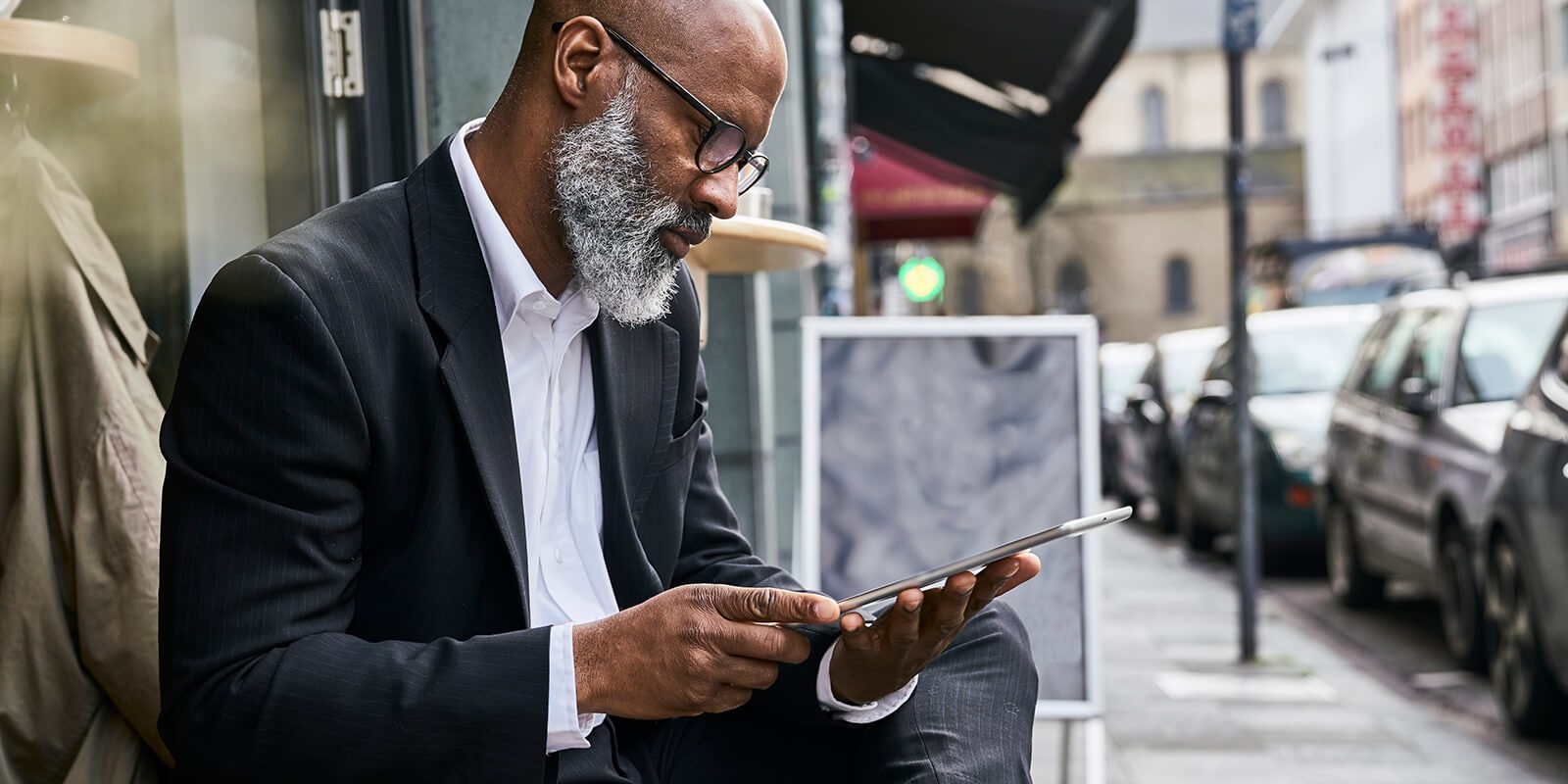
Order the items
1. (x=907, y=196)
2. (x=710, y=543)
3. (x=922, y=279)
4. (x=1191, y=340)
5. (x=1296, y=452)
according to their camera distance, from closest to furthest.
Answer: (x=710, y=543) → (x=1296, y=452) → (x=1191, y=340) → (x=907, y=196) → (x=922, y=279)

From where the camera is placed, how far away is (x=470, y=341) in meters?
2.15

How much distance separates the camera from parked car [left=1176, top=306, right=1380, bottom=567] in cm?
1104

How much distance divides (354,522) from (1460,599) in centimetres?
644

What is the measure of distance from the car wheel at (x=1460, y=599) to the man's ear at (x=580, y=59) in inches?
233

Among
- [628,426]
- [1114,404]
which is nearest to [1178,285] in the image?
[1114,404]

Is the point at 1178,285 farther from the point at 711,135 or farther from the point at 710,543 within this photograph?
the point at 711,135

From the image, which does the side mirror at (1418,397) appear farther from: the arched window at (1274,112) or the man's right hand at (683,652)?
the arched window at (1274,112)

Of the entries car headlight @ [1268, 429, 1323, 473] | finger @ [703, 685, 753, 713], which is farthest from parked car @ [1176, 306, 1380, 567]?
finger @ [703, 685, 753, 713]

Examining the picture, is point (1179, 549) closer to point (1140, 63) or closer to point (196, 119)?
point (196, 119)

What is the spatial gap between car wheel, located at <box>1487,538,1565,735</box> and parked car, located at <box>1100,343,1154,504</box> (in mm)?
7015

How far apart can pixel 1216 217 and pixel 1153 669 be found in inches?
2602

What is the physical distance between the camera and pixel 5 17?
263 centimetres

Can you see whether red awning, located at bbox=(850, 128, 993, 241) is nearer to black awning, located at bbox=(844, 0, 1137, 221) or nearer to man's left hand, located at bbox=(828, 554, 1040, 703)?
black awning, located at bbox=(844, 0, 1137, 221)

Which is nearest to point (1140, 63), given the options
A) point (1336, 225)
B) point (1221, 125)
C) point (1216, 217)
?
point (1221, 125)
